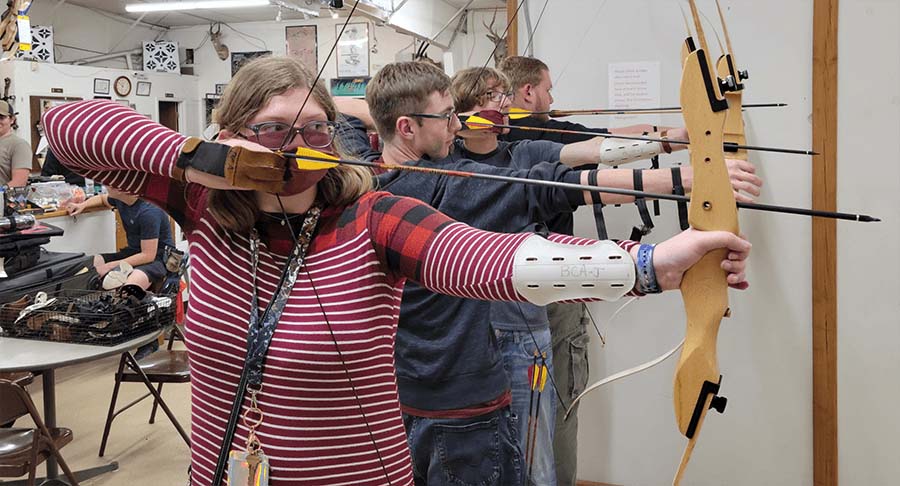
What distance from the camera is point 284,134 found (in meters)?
0.98

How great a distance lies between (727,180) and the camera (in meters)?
0.80

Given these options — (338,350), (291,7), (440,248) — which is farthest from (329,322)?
(291,7)

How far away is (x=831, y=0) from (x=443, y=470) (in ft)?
5.31

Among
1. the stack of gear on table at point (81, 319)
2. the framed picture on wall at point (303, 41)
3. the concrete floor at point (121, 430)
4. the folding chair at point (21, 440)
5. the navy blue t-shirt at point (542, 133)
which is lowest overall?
the concrete floor at point (121, 430)

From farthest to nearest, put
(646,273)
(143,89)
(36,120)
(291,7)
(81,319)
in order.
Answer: (143,89) < (36,120) < (291,7) < (81,319) < (646,273)

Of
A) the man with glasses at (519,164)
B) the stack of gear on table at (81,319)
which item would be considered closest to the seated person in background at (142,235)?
the stack of gear on table at (81,319)

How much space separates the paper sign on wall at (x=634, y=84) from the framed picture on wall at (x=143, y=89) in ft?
22.1

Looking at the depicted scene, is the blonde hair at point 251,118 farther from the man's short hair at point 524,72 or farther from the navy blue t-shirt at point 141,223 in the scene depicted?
the navy blue t-shirt at point 141,223

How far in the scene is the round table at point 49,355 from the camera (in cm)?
218

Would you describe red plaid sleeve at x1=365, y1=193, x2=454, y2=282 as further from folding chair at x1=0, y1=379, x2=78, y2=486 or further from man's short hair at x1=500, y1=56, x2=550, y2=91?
folding chair at x1=0, y1=379, x2=78, y2=486

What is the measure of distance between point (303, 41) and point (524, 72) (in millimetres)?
6807

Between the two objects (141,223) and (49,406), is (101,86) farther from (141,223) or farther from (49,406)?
(49,406)

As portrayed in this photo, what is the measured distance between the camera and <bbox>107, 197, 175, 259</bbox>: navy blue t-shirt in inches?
139

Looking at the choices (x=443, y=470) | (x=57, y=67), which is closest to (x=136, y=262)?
(x=443, y=470)
